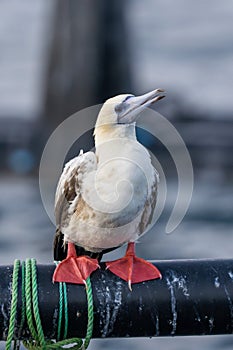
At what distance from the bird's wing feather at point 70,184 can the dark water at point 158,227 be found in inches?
290

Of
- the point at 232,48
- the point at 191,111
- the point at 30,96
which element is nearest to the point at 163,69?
the point at 232,48

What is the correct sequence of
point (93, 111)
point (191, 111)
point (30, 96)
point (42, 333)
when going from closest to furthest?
point (42, 333), point (93, 111), point (191, 111), point (30, 96)

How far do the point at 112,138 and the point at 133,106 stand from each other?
0.19 m

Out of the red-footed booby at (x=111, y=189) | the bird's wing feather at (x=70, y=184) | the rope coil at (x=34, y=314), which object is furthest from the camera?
the bird's wing feather at (x=70, y=184)

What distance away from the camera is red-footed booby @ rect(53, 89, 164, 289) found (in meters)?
4.70

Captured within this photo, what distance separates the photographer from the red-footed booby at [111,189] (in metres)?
4.70

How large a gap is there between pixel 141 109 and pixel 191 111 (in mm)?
10498

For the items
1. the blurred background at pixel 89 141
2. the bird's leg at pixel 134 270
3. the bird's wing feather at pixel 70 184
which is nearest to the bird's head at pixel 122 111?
the bird's wing feather at pixel 70 184

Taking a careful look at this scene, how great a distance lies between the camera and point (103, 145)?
486cm

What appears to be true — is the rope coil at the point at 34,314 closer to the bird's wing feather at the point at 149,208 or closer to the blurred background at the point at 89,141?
the bird's wing feather at the point at 149,208

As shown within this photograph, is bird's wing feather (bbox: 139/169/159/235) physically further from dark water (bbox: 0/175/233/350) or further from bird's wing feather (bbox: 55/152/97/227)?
dark water (bbox: 0/175/233/350)

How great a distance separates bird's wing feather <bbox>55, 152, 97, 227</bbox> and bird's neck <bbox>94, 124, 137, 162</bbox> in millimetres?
57

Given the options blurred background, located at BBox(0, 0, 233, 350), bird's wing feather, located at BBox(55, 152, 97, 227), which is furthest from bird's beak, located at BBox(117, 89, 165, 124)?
blurred background, located at BBox(0, 0, 233, 350)

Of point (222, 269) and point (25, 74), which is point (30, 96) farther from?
point (222, 269)
